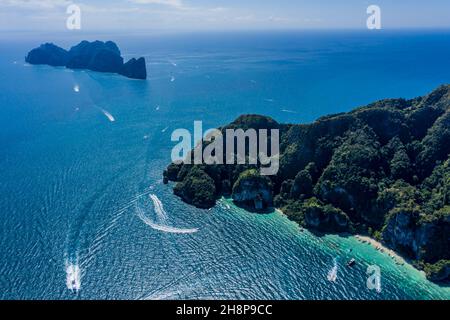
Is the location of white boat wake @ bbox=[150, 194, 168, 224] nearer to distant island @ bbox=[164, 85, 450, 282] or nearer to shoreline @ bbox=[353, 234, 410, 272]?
distant island @ bbox=[164, 85, 450, 282]

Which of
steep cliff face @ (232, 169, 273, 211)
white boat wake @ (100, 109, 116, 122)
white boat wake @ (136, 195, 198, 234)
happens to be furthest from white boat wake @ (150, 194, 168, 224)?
white boat wake @ (100, 109, 116, 122)

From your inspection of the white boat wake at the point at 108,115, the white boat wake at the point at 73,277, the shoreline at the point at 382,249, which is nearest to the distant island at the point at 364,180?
the shoreline at the point at 382,249

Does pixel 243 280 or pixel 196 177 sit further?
pixel 196 177

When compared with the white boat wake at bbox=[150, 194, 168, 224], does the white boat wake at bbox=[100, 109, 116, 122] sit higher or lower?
higher

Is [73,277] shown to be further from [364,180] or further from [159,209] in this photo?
[364,180]

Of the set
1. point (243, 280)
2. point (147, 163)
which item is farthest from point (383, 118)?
point (147, 163)
